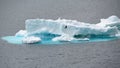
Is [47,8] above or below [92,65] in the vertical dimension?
above

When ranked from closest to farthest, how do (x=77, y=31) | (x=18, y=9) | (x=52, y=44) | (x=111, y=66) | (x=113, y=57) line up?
(x=111, y=66), (x=113, y=57), (x=52, y=44), (x=77, y=31), (x=18, y=9)

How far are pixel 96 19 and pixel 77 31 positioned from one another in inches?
134

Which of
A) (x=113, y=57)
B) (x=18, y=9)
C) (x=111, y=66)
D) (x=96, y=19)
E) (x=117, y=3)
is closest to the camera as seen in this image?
(x=111, y=66)

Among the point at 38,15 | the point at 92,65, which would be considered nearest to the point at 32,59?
the point at 92,65

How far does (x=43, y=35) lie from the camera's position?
15.9ft

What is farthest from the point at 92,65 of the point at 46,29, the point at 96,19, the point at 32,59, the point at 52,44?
the point at 96,19

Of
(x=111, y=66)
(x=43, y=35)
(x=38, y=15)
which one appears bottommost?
(x=111, y=66)

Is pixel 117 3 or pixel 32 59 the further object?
pixel 117 3

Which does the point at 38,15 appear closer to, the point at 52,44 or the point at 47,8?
the point at 47,8

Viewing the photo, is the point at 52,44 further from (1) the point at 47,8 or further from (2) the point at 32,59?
(1) the point at 47,8

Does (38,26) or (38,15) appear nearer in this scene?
(38,26)

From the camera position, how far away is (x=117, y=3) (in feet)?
29.0

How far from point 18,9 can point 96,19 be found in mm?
3216

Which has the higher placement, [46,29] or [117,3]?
[117,3]
